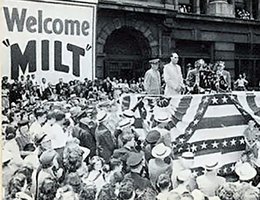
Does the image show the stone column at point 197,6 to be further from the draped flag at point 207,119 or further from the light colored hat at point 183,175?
the light colored hat at point 183,175

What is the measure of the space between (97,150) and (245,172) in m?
0.76

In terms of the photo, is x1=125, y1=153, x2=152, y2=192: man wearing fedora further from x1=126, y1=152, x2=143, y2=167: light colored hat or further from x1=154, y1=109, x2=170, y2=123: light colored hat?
x1=154, y1=109, x2=170, y2=123: light colored hat

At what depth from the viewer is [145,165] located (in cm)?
229

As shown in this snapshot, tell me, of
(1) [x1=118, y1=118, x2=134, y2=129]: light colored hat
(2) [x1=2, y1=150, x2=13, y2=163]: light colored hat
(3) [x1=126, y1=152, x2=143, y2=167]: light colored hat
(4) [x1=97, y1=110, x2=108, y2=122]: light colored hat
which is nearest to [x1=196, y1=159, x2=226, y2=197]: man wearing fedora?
(3) [x1=126, y1=152, x2=143, y2=167]: light colored hat

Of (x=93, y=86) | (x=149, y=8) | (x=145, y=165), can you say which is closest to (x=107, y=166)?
(x=145, y=165)

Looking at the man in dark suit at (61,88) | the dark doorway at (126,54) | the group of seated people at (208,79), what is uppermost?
the dark doorway at (126,54)

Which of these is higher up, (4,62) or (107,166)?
(4,62)

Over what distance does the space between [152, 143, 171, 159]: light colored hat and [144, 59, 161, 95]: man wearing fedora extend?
0.24m

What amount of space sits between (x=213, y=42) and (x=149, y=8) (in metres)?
0.37

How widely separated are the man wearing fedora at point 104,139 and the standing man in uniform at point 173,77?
1.02ft

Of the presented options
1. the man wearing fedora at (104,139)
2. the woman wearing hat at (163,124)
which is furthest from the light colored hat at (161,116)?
the man wearing fedora at (104,139)

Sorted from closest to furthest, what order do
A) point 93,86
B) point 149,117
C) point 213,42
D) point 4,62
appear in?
point 4,62 → point 93,86 → point 149,117 → point 213,42

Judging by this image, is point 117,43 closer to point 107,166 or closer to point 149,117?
point 149,117

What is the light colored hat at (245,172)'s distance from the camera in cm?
248
